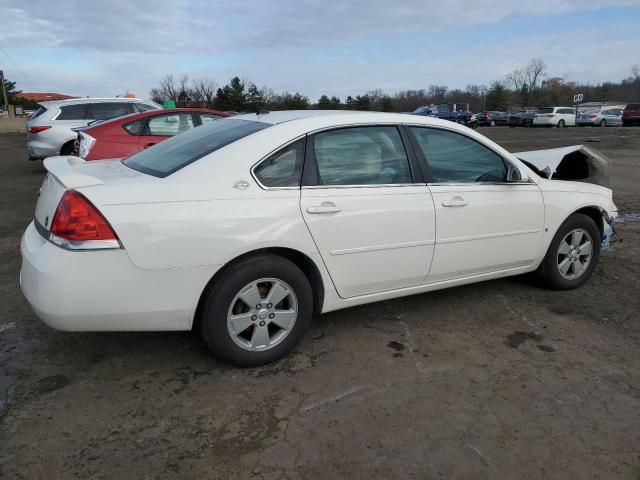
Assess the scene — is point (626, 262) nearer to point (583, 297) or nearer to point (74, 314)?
point (583, 297)

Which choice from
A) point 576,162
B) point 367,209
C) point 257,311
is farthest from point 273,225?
point 576,162

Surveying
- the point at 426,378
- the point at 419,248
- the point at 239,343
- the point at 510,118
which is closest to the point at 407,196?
the point at 419,248

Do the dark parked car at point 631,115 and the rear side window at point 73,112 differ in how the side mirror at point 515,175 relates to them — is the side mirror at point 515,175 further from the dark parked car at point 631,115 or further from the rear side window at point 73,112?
the dark parked car at point 631,115

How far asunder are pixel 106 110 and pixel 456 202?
10325 millimetres

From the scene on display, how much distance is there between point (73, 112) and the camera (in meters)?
11.7

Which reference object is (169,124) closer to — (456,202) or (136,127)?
(136,127)

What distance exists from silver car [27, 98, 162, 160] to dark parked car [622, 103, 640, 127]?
3574 centimetres

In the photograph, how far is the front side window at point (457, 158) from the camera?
12.6ft

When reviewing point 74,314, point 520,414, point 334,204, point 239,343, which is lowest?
point 520,414

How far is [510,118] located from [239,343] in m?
42.1

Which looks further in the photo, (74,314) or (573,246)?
(573,246)

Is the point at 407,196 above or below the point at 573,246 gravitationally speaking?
above

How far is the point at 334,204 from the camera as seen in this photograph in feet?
10.9

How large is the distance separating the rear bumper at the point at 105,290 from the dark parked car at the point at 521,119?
40851 mm
